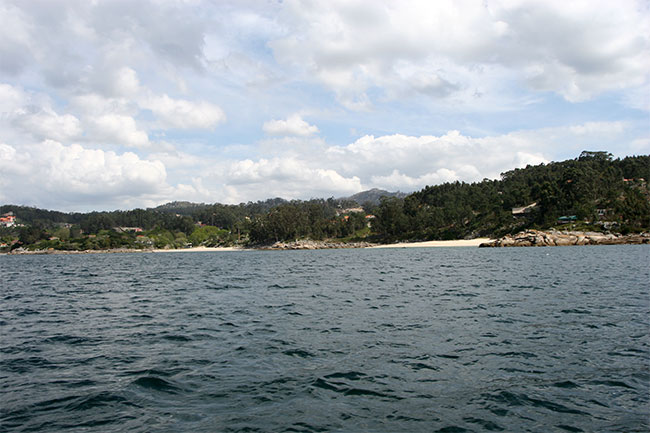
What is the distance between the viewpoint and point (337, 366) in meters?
13.9

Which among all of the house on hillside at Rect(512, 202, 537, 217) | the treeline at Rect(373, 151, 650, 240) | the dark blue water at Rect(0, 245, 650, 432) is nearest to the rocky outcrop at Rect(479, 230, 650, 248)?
the treeline at Rect(373, 151, 650, 240)

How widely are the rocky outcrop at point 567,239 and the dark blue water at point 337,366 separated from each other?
113 m

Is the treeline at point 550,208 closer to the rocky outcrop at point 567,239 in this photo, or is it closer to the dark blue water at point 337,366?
the rocky outcrop at point 567,239

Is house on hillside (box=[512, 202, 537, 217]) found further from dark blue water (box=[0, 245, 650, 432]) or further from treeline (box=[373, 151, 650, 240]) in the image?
dark blue water (box=[0, 245, 650, 432])

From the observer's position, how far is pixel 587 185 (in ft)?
532

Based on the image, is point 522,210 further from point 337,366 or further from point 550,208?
point 337,366

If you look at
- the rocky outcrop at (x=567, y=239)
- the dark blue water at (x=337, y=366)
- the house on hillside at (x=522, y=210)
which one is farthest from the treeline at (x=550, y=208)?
the dark blue water at (x=337, y=366)

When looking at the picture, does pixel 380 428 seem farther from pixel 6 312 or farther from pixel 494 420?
pixel 6 312

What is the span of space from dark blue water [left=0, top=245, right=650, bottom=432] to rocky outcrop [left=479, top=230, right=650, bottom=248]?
113 m

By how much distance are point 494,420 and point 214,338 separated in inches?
502

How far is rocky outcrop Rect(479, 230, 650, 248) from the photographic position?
12412 centimetres

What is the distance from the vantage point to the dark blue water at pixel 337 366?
32.9 feet

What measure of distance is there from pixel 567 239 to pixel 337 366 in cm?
13659

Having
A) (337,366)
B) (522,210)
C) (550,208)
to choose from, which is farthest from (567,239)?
(337,366)
